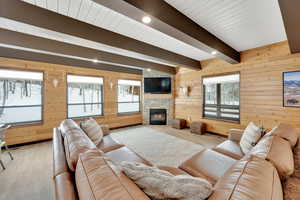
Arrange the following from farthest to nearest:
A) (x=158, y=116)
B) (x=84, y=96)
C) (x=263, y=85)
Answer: (x=158, y=116), (x=84, y=96), (x=263, y=85)

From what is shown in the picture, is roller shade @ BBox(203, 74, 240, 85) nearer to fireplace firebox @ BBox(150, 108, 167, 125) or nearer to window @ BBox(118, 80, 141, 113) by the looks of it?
fireplace firebox @ BBox(150, 108, 167, 125)

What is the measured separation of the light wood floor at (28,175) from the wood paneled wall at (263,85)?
4718mm

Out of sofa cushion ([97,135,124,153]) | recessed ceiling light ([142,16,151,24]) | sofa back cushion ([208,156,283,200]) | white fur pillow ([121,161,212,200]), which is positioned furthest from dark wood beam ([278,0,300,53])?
sofa cushion ([97,135,124,153])

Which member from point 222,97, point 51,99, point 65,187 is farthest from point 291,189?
point 51,99

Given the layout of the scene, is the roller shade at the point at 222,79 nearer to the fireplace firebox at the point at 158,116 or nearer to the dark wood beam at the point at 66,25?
the fireplace firebox at the point at 158,116

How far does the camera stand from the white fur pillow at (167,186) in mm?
716

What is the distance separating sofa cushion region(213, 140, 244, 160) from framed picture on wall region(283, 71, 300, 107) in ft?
7.03

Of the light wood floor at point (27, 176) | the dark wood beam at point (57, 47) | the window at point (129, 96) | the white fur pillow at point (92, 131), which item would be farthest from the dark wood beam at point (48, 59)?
the white fur pillow at point (92, 131)

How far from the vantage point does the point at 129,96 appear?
6.09 metres

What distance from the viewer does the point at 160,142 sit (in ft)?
12.6

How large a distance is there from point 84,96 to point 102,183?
4784mm

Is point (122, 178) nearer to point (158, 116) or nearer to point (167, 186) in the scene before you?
point (167, 186)

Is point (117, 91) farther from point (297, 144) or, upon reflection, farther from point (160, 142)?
point (297, 144)

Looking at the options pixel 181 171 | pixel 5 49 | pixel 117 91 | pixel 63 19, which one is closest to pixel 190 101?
pixel 117 91
